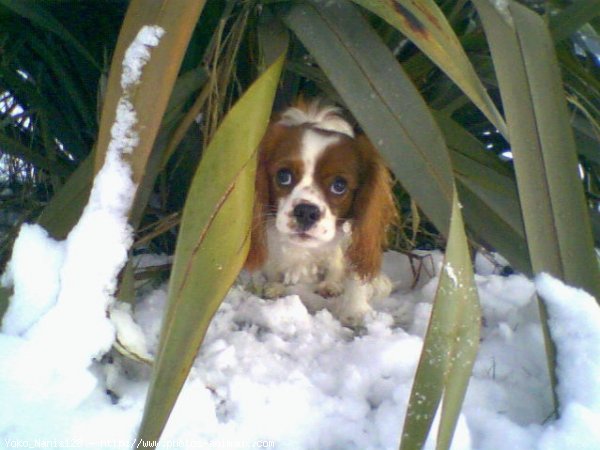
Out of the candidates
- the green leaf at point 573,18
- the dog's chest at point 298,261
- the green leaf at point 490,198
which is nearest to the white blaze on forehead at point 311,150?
the dog's chest at point 298,261

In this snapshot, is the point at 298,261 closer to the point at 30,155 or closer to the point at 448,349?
the point at 30,155

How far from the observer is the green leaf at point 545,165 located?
53 centimetres

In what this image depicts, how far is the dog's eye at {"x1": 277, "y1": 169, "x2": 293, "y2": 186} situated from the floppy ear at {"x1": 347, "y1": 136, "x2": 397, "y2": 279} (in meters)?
0.13

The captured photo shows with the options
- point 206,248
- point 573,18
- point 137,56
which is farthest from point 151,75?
point 573,18

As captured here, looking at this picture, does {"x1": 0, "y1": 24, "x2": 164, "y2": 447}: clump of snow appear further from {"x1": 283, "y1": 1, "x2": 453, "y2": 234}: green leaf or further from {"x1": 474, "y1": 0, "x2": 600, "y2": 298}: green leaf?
{"x1": 474, "y1": 0, "x2": 600, "y2": 298}: green leaf

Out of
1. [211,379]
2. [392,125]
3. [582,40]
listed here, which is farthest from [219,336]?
[582,40]

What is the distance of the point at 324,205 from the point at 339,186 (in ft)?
0.23

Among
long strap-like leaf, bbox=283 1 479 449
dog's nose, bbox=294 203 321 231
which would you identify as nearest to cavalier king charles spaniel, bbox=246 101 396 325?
dog's nose, bbox=294 203 321 231

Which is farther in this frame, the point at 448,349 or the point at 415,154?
the point at 415,154

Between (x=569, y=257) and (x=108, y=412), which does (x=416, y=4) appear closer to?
(x=569, y=257)

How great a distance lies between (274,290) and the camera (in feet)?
3.19

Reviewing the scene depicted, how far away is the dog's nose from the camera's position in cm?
87

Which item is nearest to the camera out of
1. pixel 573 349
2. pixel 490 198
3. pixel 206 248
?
pixel 206 248

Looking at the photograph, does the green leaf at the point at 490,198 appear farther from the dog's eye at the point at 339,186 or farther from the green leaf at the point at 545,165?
the dog's eye at the point at 339,186
